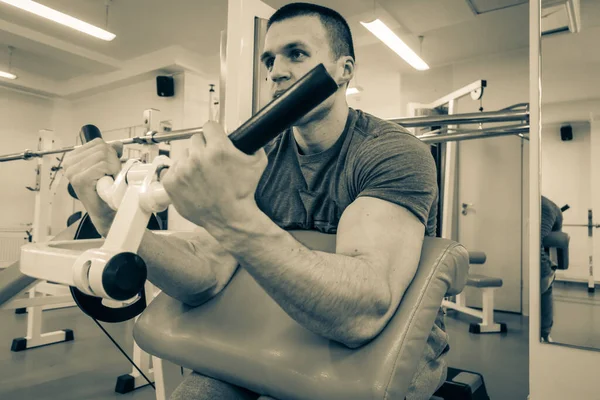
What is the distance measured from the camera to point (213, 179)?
500 mm

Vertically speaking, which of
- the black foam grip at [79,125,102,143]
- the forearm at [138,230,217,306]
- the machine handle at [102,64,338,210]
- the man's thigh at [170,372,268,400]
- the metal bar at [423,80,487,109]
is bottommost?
the man's thigh at [170,372,268,400]

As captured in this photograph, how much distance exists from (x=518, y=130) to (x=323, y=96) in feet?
3.90

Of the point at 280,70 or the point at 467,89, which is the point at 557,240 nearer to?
the point at 280,70

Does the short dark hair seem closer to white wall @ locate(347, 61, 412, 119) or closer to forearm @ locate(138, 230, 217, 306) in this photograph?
forearm @ locate(138, 230, 217, 306)

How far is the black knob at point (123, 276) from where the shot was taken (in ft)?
1.55

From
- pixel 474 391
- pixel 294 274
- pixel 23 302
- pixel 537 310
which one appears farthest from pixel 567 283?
pixel 23 302

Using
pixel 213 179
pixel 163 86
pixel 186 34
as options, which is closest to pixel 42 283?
pixel 213 179

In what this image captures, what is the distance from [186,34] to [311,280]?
5.14m

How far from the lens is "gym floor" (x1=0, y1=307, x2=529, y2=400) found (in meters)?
2.12

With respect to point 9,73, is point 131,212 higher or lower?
lower

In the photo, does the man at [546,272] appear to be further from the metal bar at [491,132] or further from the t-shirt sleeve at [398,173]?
the t-shirt sleeve at [398,173]

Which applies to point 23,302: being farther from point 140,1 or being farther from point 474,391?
point 140,1

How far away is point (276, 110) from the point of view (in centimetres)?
47

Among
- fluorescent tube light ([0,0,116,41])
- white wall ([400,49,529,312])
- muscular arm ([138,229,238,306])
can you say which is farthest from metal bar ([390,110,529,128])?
fluorescent tube light ([0,0,116,41])
